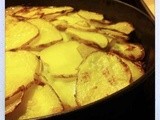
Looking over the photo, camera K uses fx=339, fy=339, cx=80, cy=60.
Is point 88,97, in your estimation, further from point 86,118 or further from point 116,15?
point 116,15

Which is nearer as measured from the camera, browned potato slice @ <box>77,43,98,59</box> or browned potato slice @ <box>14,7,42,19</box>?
browned potato slice @ <box>77,43,98,59</box>

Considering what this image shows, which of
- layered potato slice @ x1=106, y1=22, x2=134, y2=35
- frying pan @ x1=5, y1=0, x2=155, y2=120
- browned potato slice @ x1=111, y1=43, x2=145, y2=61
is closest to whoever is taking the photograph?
frying pan @ x1=5, y1=0, x2=155, y2=120

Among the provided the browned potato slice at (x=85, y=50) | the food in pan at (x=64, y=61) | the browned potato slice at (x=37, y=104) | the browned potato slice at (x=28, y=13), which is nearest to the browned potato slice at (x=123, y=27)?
the food in pan at (x=64, y=61)

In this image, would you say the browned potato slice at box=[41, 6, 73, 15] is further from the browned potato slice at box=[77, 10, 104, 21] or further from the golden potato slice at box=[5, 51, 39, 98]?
the golden potato slice at box=[5, 51, 39, 98]

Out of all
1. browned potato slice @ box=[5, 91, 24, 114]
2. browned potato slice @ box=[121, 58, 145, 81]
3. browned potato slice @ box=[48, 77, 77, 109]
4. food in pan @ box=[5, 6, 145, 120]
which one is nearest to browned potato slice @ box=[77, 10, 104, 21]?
food in pan @ box=[5, 6, 145, 120]

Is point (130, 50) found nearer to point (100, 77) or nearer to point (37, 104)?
point (100, 77)

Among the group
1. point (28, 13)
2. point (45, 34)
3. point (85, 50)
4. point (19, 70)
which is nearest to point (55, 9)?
point (28, 13)

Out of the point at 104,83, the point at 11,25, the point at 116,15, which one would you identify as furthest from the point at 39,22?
the point at 104,83

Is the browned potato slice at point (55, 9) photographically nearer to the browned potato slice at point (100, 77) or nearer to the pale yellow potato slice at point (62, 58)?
the pale yellow potato slice at point (62, 58)
